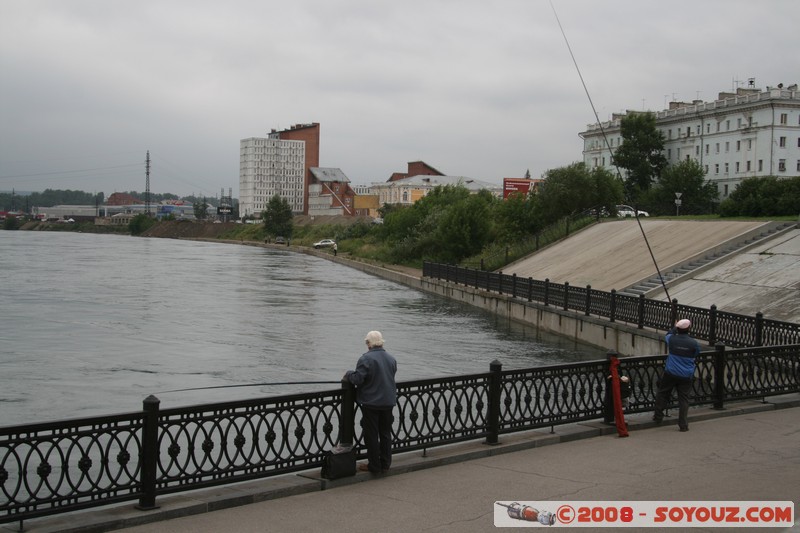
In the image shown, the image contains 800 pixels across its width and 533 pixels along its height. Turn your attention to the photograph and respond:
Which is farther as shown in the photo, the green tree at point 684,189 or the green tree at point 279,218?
the green tree at point 279,218

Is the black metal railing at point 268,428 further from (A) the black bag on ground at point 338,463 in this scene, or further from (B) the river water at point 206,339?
(B) the river water at point 206,339

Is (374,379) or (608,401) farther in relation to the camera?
(608,401)

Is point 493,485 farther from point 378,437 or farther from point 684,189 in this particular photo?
point 684,189

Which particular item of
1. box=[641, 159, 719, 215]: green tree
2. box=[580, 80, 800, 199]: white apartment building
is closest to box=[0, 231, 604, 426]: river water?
box=[641, 159, 719, 215]: green tree

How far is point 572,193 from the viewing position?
59906 mm

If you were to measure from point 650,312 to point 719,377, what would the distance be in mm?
12746

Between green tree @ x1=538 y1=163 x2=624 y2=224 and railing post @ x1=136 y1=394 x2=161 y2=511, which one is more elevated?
green tree @ x1=538 y1=163 x2=624 y2=224

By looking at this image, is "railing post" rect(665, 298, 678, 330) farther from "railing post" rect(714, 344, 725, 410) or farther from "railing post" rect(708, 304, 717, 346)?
"railing post" rect(714, 344, 725, 410)

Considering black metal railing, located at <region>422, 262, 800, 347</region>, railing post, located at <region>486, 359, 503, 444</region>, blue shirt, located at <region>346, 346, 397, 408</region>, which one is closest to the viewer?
blue shirt, located at <region>346, 346, 397, 408</region>

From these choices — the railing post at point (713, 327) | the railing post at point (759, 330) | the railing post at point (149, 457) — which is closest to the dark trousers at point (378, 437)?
the railing post at point (149, 457)

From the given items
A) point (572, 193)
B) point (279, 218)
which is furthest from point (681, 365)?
point (279, 218)

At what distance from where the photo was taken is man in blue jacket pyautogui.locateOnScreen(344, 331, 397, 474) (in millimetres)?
9266

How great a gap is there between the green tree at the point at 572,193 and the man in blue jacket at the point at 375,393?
51733mm

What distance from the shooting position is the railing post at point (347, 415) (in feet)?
30.7
